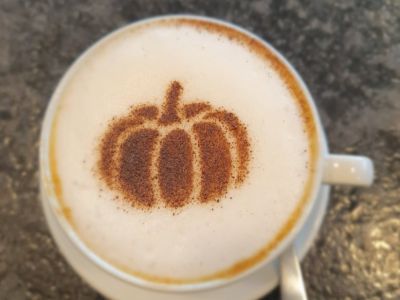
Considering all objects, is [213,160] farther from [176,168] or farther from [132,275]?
[132,275]

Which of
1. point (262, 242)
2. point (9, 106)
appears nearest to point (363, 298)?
point (262, 242)

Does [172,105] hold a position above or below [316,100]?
above

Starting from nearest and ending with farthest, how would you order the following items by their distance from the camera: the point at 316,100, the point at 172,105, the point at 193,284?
the point at 193,284, the point at 172,105, the point at 316,100

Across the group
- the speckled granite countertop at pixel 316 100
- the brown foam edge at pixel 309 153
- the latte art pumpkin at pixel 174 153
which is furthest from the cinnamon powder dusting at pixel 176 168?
the speckled granite countertop at pixel 316 100

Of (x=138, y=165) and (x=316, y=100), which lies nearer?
(x=138, y=165)

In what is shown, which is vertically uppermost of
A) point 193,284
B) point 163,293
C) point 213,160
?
point 213,160

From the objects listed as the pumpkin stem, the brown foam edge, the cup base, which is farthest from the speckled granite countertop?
the pumpkin stem

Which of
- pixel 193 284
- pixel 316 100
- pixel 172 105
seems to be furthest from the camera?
pixel 316 100

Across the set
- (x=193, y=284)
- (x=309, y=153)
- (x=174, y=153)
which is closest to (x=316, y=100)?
(x=309, y=153)
